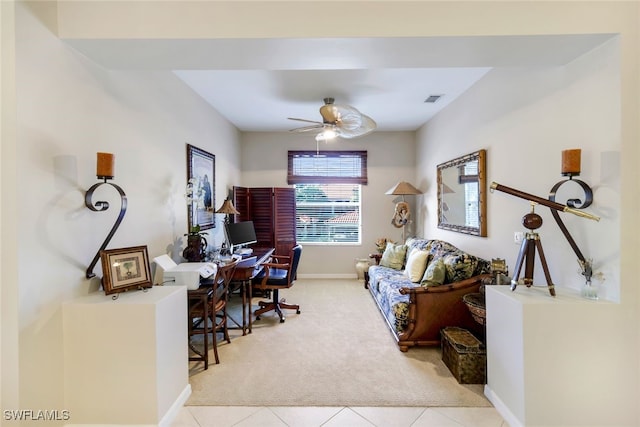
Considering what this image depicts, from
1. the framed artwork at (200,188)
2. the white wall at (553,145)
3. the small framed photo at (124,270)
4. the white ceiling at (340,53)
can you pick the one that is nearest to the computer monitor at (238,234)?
the framed artwork at (200,188)

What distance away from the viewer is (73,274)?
1.84m

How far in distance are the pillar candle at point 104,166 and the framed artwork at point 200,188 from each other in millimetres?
1371

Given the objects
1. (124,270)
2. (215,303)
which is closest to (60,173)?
(124,270)

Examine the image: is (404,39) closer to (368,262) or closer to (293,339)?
(293,339)

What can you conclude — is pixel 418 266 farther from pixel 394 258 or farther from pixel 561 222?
pixel 561 222

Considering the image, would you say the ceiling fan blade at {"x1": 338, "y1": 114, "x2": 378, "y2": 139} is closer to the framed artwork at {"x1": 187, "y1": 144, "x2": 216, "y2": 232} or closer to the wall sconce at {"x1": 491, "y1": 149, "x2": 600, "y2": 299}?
the framed artwork at {"x1": 187, "y1": 144, "x2": 216, "y2": 232}

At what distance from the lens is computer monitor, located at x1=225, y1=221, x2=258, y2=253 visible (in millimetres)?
4055

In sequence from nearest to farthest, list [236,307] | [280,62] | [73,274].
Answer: [73,274] < [280,62] < [236,307]

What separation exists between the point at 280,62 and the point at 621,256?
A: 8.32 ft

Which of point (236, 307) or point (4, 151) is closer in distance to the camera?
point (4, 151)

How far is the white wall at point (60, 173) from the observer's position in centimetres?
158

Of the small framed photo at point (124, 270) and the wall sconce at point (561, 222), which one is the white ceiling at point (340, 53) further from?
the small framed photo at point (124, 270)

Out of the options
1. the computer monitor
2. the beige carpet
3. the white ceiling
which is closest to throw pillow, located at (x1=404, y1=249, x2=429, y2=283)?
the beige carpet

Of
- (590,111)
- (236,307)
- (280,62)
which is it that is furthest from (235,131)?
(590,111)
